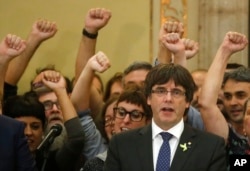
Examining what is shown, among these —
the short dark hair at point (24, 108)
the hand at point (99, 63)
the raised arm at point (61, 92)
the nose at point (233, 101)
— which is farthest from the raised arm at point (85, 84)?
the nose at point (233, 101)

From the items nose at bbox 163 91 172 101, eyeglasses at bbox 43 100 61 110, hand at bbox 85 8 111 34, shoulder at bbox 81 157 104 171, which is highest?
hand at bbox 85 8 111 34

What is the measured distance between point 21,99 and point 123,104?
702 millimetres

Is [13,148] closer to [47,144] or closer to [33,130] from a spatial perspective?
[47,144]

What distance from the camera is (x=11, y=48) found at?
5.19 metres

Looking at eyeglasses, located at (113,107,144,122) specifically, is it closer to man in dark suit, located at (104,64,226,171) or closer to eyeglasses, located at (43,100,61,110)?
man in dark suit, located at (104,64,226,171)

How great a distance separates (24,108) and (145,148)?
1147 mm

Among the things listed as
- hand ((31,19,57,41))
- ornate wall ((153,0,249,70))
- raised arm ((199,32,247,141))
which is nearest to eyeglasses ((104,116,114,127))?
raised arm ((199,32,247,141))

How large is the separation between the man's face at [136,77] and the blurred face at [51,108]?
0.48m

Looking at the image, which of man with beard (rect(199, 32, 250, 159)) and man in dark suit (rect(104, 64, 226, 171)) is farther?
man with beard (rect(199, 32, 250, 159))

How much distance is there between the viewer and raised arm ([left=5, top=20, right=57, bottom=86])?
5547 mm

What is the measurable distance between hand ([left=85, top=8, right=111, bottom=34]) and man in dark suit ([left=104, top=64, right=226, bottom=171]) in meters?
1.29

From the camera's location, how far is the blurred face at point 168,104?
4.18 metres

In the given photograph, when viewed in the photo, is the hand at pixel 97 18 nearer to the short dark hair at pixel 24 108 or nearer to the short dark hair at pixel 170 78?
the short dark hair at pixel 24 108

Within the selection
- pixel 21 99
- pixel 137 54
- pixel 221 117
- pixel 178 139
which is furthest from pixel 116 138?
pixel 137 54
